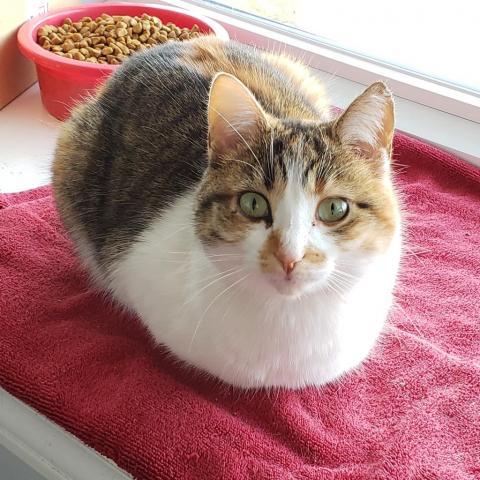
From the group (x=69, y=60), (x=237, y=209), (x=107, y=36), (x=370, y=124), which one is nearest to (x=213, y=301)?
(x=237, y=209)

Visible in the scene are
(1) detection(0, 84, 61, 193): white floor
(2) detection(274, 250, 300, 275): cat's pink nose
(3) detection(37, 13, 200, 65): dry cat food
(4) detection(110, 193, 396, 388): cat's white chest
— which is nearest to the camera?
(2) detection(274, 250, 300, 275): cat's pink nose

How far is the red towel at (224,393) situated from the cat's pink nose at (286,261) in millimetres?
287

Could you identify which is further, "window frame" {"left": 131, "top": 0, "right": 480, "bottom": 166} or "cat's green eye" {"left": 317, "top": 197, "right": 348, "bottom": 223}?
"window frame" {"left": 131, "top": 0, "right": 480, "bottom": 166}

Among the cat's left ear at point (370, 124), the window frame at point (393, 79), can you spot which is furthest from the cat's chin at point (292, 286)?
the window frame at point (393, 79)

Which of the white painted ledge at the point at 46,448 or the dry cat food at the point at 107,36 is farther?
the dry cat food at the point at 107,36

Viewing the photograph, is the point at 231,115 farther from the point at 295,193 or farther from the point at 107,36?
the point at 107,36

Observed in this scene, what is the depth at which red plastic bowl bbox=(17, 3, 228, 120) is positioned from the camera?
1.40 metres

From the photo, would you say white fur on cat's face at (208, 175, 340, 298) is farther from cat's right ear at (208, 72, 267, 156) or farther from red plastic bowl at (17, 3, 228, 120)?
Answer: red plastic bowl at (17, 3, 228, 120)

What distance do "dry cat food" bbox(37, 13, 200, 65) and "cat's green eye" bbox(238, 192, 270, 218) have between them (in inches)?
30.4

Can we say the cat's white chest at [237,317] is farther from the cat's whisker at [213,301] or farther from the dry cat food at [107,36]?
the dry cat food at [107,36]

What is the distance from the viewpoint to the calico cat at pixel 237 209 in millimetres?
793

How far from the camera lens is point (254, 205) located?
809 mm

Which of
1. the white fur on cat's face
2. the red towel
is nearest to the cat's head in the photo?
the white fur on cat's face

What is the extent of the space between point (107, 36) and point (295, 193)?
925 millimetres
